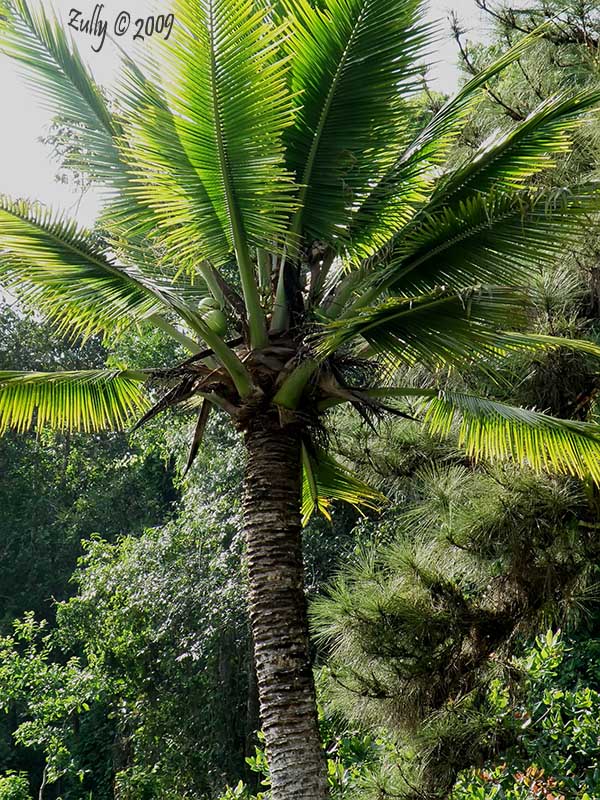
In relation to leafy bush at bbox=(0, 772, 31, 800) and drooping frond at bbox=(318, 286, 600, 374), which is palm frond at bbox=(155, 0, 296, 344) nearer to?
drooping frond at bbox=(318, 286, 600, 374)

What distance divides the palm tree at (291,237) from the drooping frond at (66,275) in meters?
0.01

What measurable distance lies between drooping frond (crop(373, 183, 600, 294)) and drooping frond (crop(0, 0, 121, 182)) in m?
1.44

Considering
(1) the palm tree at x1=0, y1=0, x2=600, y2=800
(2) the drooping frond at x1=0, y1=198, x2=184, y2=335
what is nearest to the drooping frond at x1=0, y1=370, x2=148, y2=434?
(1) the palm tree at x1=0, y1=0, x2=600, y2=800

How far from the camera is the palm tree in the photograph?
3.74m

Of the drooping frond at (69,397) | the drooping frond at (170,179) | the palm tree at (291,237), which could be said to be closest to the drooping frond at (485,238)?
the palm tree at (291,237)

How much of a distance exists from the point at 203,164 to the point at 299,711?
7.17 feet

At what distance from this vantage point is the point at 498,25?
613 centimetres

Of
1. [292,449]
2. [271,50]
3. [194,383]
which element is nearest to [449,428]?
[292,449]

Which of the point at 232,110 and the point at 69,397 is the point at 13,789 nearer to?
the point at 69,397

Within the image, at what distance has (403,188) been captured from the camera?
168 inches

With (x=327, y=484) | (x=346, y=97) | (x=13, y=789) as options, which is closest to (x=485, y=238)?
(x=346, y=97)

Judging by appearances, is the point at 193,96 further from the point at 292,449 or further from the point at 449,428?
the point at 449,428

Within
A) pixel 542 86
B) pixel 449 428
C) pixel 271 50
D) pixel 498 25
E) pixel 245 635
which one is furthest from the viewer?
pixel 245 635

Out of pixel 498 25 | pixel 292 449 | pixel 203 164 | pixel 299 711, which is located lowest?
pixel 299 711
